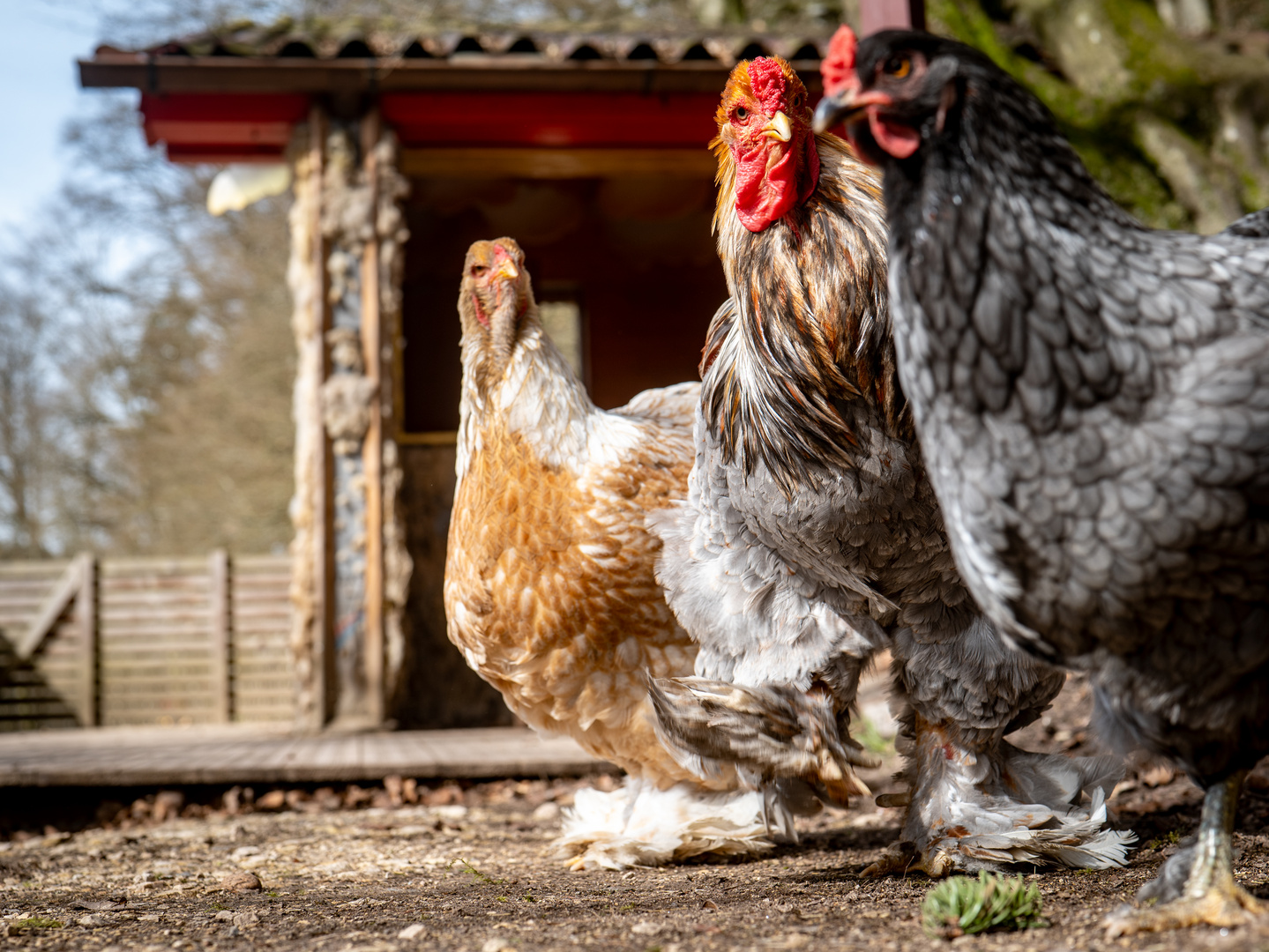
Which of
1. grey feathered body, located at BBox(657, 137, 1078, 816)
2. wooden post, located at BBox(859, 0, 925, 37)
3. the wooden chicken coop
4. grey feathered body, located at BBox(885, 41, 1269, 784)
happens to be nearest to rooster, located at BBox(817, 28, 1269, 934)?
grey feathered body, located at BBox(885, 41, 1269, 784)

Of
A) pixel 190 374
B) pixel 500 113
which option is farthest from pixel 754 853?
pixel 190 374

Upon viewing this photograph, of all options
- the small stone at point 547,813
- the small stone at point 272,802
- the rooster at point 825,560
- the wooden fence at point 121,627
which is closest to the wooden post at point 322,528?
the small stone at point 272,802

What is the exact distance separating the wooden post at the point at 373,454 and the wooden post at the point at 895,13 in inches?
147

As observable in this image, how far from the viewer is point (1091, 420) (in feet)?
6.27

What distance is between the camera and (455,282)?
9672 mm

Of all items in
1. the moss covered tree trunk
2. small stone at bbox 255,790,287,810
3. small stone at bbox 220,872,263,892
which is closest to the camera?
small stone at bbox 220,872,263,892

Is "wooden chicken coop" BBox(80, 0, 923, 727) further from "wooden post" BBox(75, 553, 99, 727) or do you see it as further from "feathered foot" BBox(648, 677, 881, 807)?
"wooden post" BBox(75, 553, 99, 727)

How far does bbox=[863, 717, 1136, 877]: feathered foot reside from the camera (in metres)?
2.96

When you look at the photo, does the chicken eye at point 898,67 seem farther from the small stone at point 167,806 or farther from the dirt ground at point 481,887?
the small stone at point 167,806

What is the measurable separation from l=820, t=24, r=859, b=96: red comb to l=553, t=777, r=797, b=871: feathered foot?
7.84 ft

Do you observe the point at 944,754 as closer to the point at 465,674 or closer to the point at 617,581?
the point at 617,581

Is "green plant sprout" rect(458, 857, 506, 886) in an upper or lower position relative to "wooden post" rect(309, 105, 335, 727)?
lower

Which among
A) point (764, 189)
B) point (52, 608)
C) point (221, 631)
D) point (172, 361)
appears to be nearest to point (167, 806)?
point (764, 189)

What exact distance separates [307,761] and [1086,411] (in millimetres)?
4722
